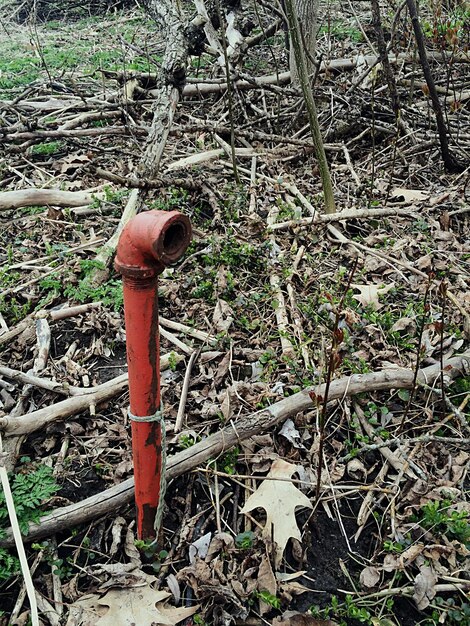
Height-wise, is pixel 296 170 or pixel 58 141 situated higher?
pixel 58 141

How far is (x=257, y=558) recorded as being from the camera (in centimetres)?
202

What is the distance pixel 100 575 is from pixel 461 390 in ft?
5.99

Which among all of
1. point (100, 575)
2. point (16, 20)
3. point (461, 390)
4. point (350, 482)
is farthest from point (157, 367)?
point (16, 20)

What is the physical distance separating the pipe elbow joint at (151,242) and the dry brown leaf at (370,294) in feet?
5.63

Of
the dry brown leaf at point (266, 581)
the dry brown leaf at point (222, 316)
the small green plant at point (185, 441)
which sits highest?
the dry brown leaf at point (222, 316)

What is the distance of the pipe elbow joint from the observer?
4.75 feet

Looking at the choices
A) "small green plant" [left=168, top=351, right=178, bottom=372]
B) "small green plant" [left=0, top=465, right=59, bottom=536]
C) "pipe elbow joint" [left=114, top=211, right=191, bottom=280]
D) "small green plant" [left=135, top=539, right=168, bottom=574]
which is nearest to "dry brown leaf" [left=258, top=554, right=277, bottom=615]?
"small green plant" [left=135, top=539, right=168, bottom=574]

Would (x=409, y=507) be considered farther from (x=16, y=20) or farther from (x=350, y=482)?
(x=16, y=20)

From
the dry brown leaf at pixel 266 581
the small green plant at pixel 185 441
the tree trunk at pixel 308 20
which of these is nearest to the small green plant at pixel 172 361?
the small green plant at pixel 185 441

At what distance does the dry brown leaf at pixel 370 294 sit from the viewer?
3023 mm

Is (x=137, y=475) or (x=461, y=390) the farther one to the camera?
(x=461, y=390)

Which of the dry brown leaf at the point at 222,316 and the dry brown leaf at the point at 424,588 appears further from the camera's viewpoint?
the dry brown leaf at the point at 222,316

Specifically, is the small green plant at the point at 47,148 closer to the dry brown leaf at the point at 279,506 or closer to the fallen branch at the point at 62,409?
the fallen branch at the point at 62,409

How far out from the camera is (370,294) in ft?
10.0
